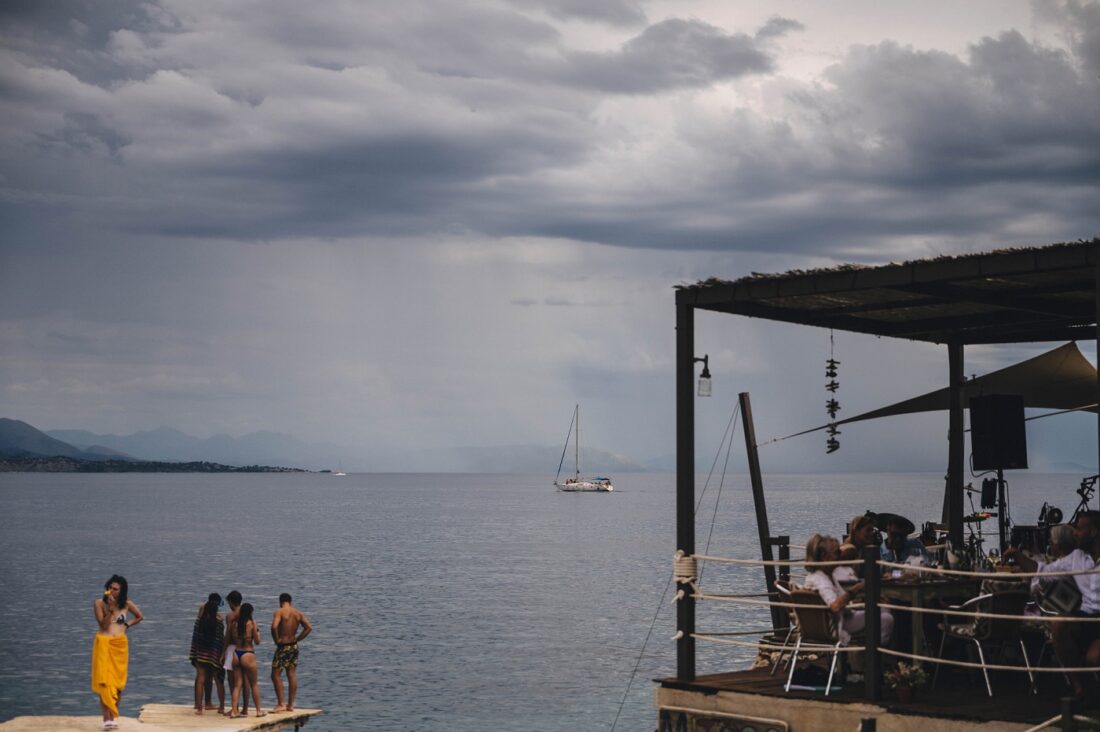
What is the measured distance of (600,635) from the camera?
4378 centimetres

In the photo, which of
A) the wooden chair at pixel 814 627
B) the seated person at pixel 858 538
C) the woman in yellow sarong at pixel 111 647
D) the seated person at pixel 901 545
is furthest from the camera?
the woman in yellow sarong at pixel 111 647

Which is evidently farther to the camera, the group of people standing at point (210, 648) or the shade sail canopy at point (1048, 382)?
the shade sail canopy at point (1048, 382)

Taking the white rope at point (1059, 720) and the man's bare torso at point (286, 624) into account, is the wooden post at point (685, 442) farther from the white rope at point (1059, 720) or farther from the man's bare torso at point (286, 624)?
the man's bare torso at point (286, 624)

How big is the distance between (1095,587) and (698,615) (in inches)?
1489

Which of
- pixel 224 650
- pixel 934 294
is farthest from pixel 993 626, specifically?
pixel 224 650

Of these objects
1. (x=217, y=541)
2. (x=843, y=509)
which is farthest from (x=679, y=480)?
(x=843, y=509)

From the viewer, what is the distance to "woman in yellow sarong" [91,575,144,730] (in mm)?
15375

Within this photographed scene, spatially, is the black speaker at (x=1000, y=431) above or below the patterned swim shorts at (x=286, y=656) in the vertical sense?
above

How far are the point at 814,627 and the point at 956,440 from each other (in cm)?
679

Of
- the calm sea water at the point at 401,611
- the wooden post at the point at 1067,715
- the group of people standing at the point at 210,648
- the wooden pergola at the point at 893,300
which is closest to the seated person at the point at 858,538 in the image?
the wooden pergola at the point at 893,300

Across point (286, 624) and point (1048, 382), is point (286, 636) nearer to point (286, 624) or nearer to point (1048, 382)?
point (286, 624)

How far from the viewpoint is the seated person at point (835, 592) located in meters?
9.97

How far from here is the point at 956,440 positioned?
16.2 m

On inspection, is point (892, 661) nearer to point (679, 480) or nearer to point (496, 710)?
point (679, 480)
